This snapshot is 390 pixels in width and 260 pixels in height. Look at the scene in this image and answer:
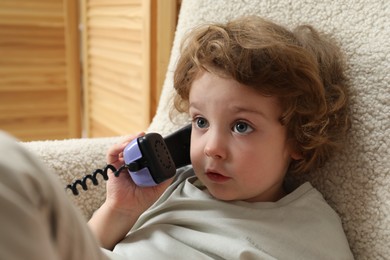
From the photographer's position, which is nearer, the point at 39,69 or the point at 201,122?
the point at 201,122

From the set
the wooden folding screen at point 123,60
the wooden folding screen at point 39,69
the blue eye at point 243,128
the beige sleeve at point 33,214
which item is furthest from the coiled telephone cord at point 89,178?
the wooden folding screen at point 39,69

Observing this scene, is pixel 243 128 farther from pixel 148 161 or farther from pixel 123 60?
pixel 123 60

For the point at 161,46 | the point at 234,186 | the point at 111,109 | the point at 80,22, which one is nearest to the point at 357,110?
the point at 234,186

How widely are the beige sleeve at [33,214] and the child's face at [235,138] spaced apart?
0.38m

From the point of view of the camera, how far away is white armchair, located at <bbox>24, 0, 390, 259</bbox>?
81 cm

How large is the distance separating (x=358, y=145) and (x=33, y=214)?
612 millimetres

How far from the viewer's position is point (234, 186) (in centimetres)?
83

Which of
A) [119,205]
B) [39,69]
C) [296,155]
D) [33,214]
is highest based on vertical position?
[33,214]

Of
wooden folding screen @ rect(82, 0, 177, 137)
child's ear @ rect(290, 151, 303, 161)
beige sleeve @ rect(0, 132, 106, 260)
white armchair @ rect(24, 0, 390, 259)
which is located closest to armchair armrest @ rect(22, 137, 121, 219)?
white armchair @ rect(24, 0, 390, 259)

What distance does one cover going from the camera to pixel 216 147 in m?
0.80

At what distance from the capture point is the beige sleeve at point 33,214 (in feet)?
1.22

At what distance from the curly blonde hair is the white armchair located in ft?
0.09

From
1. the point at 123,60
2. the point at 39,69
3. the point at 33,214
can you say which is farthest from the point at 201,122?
the point at 39,69

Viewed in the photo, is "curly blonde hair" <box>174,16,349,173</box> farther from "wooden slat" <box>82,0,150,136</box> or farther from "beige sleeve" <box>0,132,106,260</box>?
"wooden slat" <box>82,0,150,136</box>
